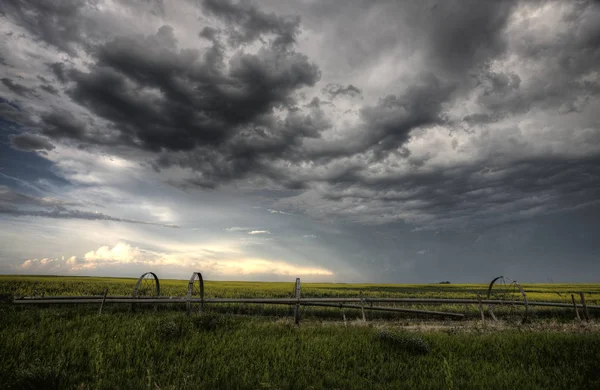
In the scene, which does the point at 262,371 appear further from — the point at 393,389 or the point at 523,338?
the point at 523,338

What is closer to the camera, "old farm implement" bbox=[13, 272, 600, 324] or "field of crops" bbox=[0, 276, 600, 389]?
"field of crops" bbox=[0, 276, 600, 389]

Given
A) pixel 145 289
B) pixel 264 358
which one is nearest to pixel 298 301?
pixel 264 358

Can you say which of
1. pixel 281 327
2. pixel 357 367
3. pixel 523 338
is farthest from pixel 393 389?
pixel 523 338

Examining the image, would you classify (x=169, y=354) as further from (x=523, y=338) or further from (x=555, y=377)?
(x=523, y=338)

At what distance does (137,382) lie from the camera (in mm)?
5895

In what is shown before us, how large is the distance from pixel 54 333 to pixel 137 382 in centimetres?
519

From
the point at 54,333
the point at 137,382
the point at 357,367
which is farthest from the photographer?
the point at 54,333

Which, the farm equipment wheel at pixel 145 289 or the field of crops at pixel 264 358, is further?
the farm equipment wheel at pixel 145 289

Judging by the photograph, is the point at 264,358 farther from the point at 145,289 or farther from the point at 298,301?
the point at 145,289

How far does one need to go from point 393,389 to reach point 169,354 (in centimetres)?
542

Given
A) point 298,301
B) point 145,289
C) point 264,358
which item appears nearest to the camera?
Result: point 264,358

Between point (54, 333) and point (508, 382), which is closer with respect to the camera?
point (508, 382)

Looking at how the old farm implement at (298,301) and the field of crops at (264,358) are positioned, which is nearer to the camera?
the field of crops at (264,358)

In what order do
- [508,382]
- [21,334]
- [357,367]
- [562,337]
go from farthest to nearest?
[562,337] → [21,334] → [357,367] → [508,382]
